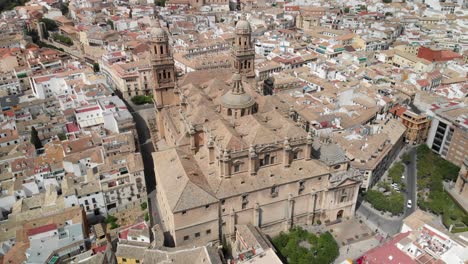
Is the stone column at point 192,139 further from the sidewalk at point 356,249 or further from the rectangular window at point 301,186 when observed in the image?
the sidewalk at point 356,249

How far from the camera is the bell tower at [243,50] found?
68.1 m

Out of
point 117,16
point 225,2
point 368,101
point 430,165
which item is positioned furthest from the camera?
point 225,2

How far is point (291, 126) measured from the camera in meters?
51.9

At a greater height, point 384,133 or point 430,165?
point 384,133

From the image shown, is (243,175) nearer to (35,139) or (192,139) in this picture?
(192,139)

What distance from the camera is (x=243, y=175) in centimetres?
5022

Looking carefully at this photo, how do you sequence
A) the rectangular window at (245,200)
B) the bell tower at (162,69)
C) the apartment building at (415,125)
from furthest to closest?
the apartment building at (415,125) → the bell tower at (162,69) → the rectangular window at (245,200)

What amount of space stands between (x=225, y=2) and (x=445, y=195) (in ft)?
460

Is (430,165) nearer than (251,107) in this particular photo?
No

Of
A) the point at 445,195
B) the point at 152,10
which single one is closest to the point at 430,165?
the point at 445,195

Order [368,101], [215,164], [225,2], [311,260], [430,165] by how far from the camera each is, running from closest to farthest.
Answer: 1. [311,260]
2. [215,164]
3. [430,165]
4. [368,101]
5. [225,2]

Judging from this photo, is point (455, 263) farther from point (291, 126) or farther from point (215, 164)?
point (215, 164)

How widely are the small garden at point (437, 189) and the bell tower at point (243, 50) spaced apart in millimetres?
35527

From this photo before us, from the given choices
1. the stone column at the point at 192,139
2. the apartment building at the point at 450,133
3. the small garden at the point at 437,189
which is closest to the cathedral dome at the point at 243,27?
the stone column at the point at 192,139
